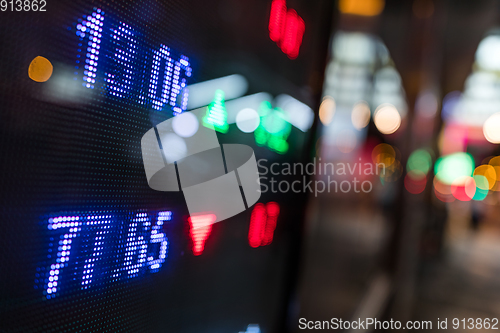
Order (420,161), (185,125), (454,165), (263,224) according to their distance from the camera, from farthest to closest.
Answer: (454,165) → (420,161) → (263,224) → (185,125)

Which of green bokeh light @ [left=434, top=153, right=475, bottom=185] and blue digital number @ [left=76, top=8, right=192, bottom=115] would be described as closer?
blue digital number @ [left=76, top=8, right=192, bottom=115]

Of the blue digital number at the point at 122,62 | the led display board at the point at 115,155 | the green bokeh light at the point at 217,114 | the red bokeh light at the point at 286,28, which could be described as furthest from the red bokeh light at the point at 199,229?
the red bokeh light at the point at 286,28

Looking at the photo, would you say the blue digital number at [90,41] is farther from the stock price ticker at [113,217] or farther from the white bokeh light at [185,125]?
the white bokeh light at [185,125]

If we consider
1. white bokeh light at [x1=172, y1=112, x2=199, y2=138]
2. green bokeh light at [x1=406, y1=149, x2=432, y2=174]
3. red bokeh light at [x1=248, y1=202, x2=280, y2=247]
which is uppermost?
green bokeh light at [x1=406, y1=149, x2=432, y2=174]

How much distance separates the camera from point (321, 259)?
272 cm

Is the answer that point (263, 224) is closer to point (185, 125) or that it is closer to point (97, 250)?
point (185, 125)

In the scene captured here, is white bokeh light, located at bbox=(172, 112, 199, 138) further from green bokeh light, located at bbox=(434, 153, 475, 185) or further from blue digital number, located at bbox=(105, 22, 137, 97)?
green bokeh light, located at bbox=(434, 153, 475, 185)

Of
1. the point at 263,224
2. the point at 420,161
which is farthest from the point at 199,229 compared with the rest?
the point at 420,161

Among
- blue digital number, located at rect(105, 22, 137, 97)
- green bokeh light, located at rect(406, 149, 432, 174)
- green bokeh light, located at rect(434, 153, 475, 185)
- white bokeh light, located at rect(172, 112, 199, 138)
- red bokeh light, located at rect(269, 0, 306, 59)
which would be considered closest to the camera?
blue digital number, located at rect(105, 22, 137, 97)

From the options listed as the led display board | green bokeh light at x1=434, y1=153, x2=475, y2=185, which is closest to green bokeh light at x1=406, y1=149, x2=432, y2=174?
the led display board

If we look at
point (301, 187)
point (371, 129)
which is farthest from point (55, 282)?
point (371, 129)

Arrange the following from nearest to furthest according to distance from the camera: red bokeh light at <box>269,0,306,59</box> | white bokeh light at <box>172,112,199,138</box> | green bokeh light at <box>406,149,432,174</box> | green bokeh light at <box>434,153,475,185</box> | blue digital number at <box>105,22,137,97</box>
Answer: blue digital number at <box>105,22,137,97</box> < white bokeh light at <box>172,112,199,138</box> < red bokeh light at <box>269,0,306,59</box> < green bokeh light at <box>406,149,432,174</box> < green bokeh light at <box>434,153,475,185</box>

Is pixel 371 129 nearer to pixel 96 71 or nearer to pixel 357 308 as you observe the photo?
pixel 357 308

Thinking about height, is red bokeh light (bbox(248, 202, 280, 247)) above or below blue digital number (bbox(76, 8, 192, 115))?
below
